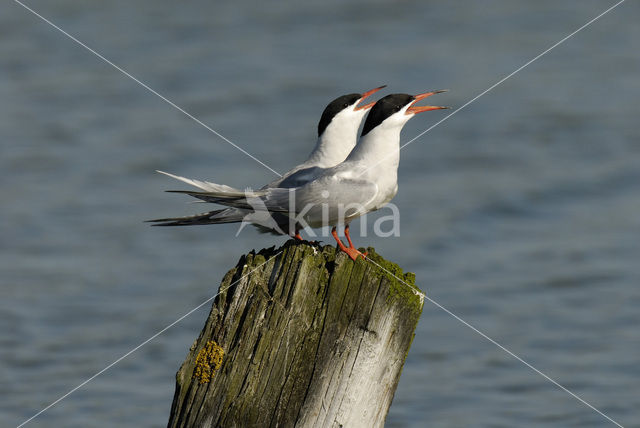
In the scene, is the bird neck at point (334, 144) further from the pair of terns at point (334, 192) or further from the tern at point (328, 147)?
the pair of terns at point (334, 192)

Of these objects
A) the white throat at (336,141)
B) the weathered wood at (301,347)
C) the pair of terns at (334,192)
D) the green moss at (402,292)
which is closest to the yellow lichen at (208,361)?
the weathered wood at (301,347)

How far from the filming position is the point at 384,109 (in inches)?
177

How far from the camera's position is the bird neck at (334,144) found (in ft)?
16.8

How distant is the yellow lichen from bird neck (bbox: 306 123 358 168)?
5.97 ft

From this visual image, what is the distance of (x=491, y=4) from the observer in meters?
14.6

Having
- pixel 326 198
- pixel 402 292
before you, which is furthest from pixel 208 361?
pixel 326 198

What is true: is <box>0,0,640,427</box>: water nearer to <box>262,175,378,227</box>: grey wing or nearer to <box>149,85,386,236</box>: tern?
<box>149,85,386,236</box>: tern

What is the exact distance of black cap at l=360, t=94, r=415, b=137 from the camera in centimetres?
449

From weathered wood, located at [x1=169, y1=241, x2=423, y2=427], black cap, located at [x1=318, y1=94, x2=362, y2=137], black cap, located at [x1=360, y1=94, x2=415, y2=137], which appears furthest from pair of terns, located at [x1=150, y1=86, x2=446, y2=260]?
weathered wood, located at [x1=169, y1=241, x2=423, y2=427]

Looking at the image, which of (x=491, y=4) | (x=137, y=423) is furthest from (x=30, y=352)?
(x=491, y=4)

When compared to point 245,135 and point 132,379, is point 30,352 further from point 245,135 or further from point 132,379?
point 245,135

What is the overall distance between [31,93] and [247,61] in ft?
9.74

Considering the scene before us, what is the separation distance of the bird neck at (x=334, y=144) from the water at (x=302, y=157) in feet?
7.49

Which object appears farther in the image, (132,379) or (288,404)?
(132,379)
